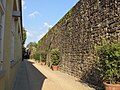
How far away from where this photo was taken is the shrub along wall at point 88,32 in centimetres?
763

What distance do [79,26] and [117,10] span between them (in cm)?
436

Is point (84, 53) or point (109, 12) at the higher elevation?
point (109, 12)

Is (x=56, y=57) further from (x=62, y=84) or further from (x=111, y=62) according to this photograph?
(x=111, y=62)

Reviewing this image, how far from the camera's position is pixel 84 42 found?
34.1ft

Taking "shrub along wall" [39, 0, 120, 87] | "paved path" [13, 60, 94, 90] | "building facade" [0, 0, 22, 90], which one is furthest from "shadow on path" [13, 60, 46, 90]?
"shrub along wall" [39, 0, 120, 87]

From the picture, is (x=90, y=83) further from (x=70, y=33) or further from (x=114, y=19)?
(x=70, y=33)

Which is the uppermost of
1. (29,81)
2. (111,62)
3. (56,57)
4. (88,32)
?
(88,32)

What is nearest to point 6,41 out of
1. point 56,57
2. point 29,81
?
point 29,81

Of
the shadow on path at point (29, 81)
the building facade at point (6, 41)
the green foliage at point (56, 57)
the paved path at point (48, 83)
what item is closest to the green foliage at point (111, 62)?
the paved path at point (48, 83)

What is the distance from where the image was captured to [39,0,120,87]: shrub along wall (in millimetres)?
7633

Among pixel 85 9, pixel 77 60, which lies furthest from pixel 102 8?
pixel 77 60

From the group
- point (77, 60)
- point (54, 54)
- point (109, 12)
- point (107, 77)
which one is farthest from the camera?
point (54, 54)

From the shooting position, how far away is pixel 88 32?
984 centimetres

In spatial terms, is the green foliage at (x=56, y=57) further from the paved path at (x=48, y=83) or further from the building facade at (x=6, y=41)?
the building facade at (x=6, y=41)
